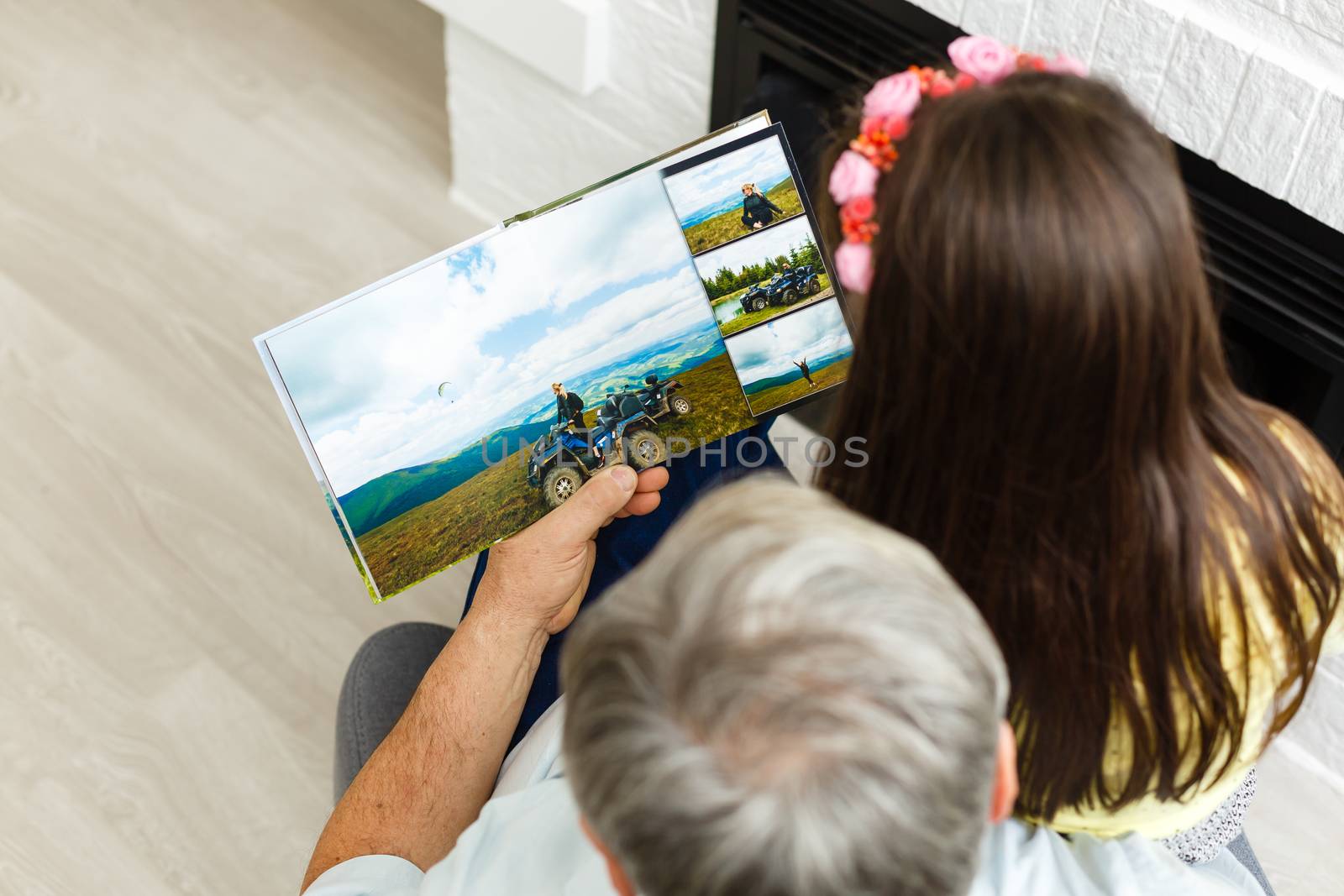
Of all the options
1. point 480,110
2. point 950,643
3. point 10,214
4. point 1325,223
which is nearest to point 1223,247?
point 1325,223

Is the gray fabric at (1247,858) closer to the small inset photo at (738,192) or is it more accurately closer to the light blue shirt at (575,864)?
the light blue shirt at (575,864)

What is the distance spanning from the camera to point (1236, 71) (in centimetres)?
98

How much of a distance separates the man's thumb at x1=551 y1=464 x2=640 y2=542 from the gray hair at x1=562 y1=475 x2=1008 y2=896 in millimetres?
471

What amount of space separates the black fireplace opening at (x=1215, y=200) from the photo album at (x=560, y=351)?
0.18 metres

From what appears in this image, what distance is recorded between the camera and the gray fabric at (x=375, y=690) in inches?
38.6

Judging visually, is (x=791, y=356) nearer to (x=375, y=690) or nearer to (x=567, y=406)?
(x=567, y=406)

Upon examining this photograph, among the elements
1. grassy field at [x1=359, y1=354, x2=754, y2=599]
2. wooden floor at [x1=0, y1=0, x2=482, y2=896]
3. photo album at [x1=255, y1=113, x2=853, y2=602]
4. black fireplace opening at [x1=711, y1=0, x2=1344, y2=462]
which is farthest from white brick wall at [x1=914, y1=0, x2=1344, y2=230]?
wooden floor at [x1=0, y1=0, x2=482, y2=896]

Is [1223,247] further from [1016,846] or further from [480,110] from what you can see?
[480,110]

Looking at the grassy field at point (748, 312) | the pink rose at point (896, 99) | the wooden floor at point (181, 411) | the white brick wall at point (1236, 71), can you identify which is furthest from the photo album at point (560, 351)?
the wooden floor at point (181, 411)

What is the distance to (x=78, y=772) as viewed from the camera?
4.40 ft

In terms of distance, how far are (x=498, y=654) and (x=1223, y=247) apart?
0.74 metres

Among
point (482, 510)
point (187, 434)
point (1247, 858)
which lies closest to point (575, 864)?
point (482, 510)

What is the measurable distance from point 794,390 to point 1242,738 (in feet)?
1.35

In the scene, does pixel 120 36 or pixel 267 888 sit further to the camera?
pixel 120 36
